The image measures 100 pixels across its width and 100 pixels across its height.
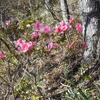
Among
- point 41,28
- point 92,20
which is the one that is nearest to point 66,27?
point 41,28

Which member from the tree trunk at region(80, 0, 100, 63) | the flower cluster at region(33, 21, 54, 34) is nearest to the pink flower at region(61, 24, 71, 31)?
the flower cluster at region(33, 21, 54, 34)

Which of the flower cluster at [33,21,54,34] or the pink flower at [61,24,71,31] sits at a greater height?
the pink flower at [61,24,71,31]

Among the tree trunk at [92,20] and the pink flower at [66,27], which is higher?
the tree trunk at [92,20]

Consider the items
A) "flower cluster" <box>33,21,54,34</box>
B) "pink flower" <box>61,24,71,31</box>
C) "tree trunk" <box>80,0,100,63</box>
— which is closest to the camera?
"flower cluster" <box>33,21,54,34</box>

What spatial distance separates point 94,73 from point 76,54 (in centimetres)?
74

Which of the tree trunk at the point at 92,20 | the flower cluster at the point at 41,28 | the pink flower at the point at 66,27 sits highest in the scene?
the tree trunk at the point at 92,20

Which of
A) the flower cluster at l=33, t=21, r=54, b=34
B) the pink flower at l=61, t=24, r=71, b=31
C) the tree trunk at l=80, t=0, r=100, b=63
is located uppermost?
the tree trunk at l=80, t=0, r=100, b=63

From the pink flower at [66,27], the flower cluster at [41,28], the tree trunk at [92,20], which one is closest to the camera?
the flower cluster at [41,28]

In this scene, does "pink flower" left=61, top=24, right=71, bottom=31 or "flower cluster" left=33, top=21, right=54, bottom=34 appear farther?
"pink flower" left=61, top=24, right=71, bottom=31

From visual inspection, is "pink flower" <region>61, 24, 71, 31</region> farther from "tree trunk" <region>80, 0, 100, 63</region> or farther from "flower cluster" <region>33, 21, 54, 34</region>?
"tree trunk" <region>80, 0, 100, 63</region>

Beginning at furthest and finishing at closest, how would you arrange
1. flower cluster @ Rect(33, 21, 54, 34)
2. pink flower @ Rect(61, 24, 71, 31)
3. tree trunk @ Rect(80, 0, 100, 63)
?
tree trunk @ Rect(80, 0, 100, 63)
pink flower @ Rect(61, 24, 71, 31)
flower cluster @ Rect(33, 21, 54, 34)

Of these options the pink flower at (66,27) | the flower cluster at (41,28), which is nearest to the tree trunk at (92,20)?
the pink flower at (66,27)

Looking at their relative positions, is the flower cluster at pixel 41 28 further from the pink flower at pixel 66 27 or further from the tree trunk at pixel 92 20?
the tree trunk at pixel 92 20

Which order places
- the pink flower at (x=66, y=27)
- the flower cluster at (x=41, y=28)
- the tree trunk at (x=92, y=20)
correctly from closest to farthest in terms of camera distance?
the flower cluster at (x=41, y=28)
the pink flower at (x=66, y=27)
the tree trunk at (x=92, y=20)
